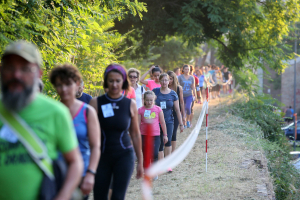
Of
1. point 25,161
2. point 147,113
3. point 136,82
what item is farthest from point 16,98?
point 136,82

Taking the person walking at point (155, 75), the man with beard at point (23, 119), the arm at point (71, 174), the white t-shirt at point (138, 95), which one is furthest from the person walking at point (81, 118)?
the person walking at point (155, 75)

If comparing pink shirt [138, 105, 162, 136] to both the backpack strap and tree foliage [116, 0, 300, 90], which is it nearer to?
the backpack strap

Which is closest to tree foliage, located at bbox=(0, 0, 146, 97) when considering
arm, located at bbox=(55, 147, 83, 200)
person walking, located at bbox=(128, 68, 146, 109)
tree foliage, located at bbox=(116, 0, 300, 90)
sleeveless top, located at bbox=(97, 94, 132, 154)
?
person walking, located at bbox=(128, 68, 146, 109)

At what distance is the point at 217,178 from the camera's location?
7520mm

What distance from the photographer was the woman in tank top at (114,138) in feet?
12.7

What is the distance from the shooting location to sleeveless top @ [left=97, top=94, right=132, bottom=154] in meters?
3.86

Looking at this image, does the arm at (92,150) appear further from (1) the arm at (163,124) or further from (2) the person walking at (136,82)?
(2) the person walking at (136,82)

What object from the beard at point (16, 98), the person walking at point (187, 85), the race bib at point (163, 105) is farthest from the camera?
the person walking at point (187, 85)

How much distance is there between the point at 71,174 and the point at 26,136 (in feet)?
1.23

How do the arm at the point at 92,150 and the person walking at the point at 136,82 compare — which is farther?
the person walking at the point at 136,82

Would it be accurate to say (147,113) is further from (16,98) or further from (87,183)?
(16,98)

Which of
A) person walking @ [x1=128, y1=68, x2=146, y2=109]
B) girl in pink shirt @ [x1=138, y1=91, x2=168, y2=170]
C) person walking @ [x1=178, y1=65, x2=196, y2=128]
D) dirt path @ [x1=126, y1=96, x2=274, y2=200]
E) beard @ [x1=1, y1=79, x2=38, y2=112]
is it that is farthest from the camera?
person walking @ [x1=178, y1=65, x2=196, y2=128]

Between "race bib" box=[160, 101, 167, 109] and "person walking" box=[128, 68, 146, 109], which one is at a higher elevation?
"person walking" box=[128, 68, 146, 109]

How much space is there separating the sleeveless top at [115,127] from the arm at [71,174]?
1.55m
